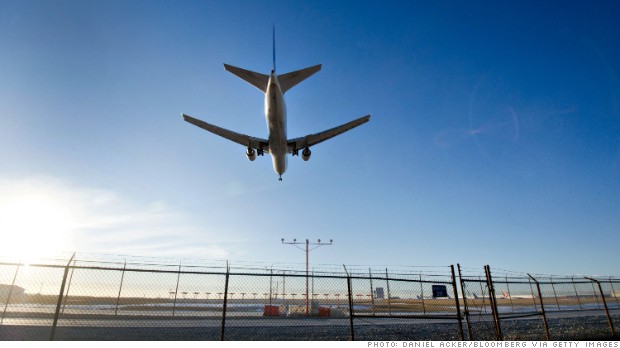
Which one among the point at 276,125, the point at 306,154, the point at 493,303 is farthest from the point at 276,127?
the point at 493,303

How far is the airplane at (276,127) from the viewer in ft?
73.8

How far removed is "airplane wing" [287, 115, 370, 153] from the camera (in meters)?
27.0

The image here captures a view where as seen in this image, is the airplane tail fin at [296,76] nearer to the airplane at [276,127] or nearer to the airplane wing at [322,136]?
the airplane at [276,127]

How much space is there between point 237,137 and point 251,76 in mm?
5278

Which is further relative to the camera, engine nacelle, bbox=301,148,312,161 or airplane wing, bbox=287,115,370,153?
engine nacelle, bbox=301,148,312,161

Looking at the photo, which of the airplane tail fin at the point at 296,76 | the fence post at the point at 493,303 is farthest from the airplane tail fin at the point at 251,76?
the fence post at the point at 493,303

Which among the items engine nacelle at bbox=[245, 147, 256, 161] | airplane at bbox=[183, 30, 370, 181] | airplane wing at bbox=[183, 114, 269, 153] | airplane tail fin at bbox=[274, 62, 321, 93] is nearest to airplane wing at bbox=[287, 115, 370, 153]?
airplane at bbox=[183, 30, 370, 181]

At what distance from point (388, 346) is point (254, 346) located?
430 cm

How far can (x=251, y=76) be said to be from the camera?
82.7ft

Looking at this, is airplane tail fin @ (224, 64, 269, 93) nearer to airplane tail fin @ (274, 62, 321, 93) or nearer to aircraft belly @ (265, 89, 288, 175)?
airplane tail fin @ (274, 62, 321, 93)

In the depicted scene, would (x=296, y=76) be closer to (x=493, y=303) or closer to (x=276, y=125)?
(x=276, y=125)

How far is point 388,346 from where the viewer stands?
10578 millimetres

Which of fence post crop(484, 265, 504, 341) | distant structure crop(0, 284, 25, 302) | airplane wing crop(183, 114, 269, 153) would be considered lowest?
fence post crop(484, 265, 504, 341)

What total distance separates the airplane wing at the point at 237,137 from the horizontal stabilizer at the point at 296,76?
16.3 ft
